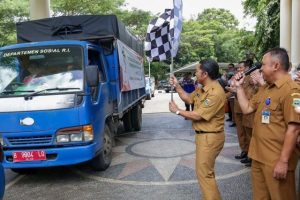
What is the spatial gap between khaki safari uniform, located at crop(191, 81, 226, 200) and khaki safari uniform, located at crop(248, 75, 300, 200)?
2.54 ft

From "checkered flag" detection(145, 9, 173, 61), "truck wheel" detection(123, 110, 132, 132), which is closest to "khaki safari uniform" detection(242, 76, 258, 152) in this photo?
"checkered flag" detection(145, 9, 173, 61)

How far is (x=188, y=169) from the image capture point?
6828 mm

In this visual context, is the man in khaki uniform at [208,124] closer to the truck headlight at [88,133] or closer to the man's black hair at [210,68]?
the man's black hair at [210,68]

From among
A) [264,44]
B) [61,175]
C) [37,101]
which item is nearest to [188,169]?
[61,175]

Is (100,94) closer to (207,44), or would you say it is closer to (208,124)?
(208,124)

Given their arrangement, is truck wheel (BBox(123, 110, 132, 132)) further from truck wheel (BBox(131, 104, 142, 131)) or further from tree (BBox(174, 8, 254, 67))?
tree (BBox(174, 8, 254, 67))

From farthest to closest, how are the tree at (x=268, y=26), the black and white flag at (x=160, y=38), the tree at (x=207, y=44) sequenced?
the tree at (x=207, y=44) < the tree at (x=268, y=26) < the black and white flag at (x=160, y=38)

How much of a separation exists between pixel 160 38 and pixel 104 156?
2596 mm

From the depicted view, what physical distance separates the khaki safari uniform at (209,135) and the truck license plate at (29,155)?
2551 millimetres

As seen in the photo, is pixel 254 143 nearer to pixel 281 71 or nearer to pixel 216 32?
pixel 281 71

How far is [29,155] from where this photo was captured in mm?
5797

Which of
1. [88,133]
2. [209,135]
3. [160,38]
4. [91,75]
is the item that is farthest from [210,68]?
[160,38]

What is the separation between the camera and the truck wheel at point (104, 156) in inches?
263

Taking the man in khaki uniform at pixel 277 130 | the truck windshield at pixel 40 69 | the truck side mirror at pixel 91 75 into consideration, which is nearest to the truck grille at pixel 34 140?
the truck windshield at pixel 40 69
